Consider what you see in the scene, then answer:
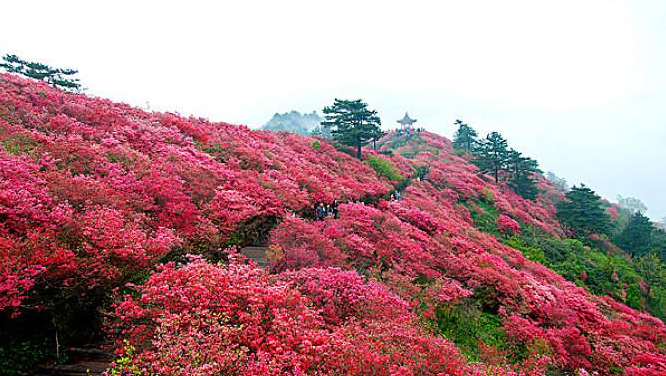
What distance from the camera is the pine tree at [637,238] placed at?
2795 centimetres

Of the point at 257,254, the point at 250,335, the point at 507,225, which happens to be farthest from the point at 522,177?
the point at 250,335

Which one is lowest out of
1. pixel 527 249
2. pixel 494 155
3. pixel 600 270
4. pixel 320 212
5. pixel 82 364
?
pixel 600 270

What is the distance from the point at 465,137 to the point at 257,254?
47.7 meters

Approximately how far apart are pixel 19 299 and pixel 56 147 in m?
6.56

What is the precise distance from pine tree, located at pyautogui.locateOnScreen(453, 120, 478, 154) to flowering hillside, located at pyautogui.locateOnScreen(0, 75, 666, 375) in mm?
35101

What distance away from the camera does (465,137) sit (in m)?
51.3

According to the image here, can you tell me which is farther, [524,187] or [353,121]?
[524,187]

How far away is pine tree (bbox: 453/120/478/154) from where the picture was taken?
50703 millimetres

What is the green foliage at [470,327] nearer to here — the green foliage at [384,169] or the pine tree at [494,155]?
the green foliage at [384,169]

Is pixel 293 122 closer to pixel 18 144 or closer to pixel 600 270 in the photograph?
pixel 600 270

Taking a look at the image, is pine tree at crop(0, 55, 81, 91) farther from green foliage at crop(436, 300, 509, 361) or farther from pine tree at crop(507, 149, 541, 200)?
pine tree at crop(507, 149, 541, 200)

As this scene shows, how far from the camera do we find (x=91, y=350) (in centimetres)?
632

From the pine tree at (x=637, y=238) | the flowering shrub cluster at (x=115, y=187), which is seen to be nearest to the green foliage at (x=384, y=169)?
the flowering shrub cluster at (x=115, y=187)

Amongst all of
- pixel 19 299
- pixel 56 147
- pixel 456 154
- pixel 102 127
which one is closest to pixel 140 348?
pixel 19 299
